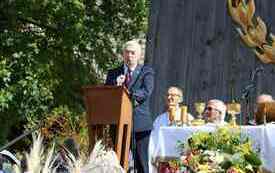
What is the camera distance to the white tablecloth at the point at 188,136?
18.3ft

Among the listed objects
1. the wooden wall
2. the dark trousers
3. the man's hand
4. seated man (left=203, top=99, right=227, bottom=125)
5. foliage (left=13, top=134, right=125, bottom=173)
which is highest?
the wooden wall

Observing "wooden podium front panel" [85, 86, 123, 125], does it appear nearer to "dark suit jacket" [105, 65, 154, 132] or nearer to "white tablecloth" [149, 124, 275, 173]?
"dark suit jacket" [105, 65, 154, 132]

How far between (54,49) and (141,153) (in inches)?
284

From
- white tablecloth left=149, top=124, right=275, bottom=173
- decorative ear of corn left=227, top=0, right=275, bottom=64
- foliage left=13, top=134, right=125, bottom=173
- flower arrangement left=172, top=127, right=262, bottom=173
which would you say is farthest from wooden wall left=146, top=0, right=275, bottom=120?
foliage left=13, top=134, right=125, bottom=173

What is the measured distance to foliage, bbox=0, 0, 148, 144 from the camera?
11984 millimetres

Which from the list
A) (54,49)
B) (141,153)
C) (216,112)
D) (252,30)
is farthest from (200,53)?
(54,49)

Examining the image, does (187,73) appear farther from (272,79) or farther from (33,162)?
(33,162)

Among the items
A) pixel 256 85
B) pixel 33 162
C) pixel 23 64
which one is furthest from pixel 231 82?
pixel 33 162

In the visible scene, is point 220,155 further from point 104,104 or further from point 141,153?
point 141,153

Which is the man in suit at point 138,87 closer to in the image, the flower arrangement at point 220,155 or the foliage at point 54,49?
the flower arrangement at point 220,155

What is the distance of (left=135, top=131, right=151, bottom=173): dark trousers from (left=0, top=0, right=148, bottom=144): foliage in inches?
216

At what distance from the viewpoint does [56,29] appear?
13.0 m

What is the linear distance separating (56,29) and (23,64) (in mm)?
1257

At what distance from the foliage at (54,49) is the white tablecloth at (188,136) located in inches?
214
